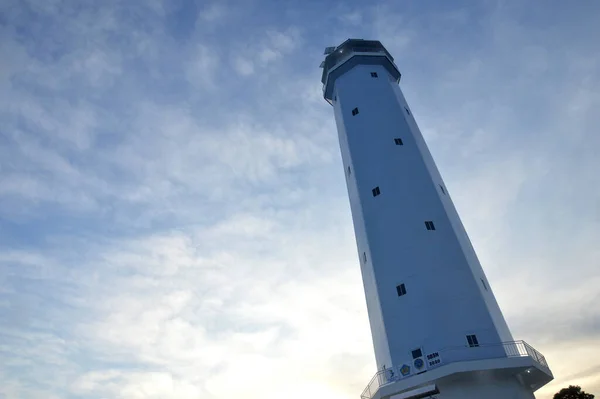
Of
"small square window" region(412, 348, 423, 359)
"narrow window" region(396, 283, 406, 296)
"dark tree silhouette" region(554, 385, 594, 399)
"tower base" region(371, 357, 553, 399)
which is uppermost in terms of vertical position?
"dark tree silhouette" region(554, 385, 594, 399)

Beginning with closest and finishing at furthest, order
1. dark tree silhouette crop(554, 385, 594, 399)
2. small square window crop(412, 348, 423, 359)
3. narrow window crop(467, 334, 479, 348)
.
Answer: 1. narrow window crop(467, 334, 479, 348)
2. small square window crop(412, 348, 423, 359)
3. dark tree silhouette crop(554, 385, 594, 399)

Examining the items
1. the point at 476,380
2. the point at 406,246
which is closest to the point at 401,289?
the point at 406,246

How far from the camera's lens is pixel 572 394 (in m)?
58.7

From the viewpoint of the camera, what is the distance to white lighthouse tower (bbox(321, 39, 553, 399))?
2130 centimetres

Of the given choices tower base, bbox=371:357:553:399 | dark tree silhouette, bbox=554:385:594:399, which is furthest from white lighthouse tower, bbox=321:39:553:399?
dark tree silhouette, bbox=554:385:594:399

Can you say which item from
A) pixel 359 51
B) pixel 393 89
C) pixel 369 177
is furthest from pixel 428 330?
pixel 359 51

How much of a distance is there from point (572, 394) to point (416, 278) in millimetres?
50453

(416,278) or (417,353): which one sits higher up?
(416,278)

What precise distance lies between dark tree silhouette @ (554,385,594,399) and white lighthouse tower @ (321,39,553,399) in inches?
1761

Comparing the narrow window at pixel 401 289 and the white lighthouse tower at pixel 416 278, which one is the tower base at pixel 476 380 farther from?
the narrow window at pixel 401 289

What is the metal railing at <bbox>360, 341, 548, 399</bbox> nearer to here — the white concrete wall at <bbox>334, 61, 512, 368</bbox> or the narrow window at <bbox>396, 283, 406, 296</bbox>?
the white concrete wall at <bbox>334, 61, 512, 368</bbox>

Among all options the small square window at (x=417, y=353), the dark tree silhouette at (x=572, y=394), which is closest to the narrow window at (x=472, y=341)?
the small square window at (x=417, y=353)

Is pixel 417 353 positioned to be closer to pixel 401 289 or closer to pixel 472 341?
pixel 472 341

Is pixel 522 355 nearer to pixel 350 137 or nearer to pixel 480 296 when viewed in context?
pixel 480 296
